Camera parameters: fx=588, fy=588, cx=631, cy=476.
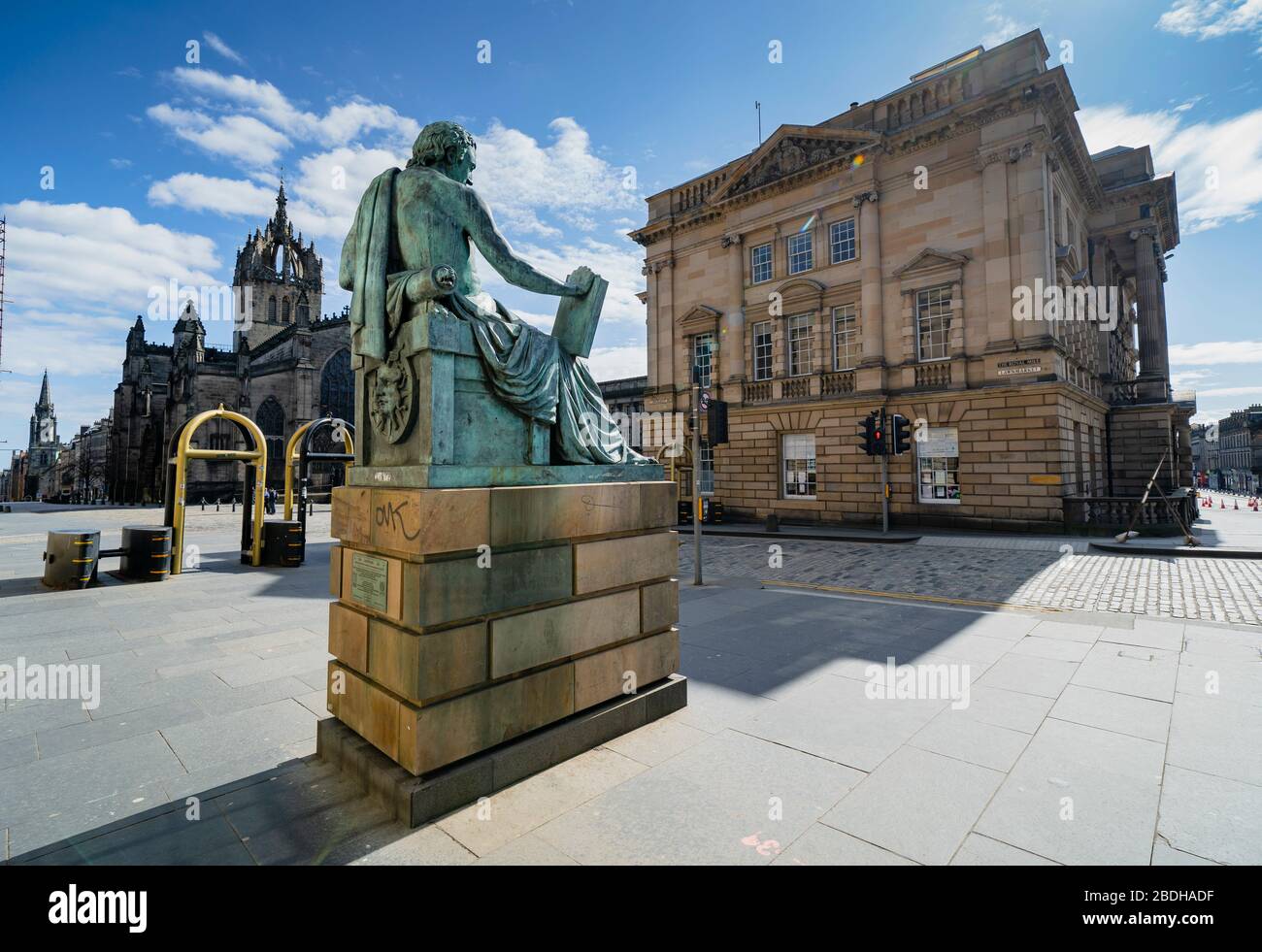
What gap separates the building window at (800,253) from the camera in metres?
25.1

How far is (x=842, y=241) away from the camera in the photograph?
2416cm

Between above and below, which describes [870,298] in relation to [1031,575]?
above

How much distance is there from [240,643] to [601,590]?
4949 mm

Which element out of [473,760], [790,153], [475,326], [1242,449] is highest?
[790,153]

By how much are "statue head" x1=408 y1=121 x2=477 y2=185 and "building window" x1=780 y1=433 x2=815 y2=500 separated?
21803 mm

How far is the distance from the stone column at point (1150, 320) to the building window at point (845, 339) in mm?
15598

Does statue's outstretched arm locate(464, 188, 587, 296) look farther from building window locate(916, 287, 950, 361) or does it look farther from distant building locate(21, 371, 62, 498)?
distant building locate(21, 371, 62, 498)

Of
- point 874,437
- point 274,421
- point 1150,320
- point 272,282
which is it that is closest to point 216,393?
point 274,421

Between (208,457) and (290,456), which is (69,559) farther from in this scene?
(290,456)

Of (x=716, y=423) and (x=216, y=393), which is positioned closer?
(x=716, y=423)

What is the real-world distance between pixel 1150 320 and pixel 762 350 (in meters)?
18.9

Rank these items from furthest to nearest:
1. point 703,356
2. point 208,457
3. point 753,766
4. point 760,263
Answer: point 703,356 < point 760,263 < point 208,457 < point 753,766
